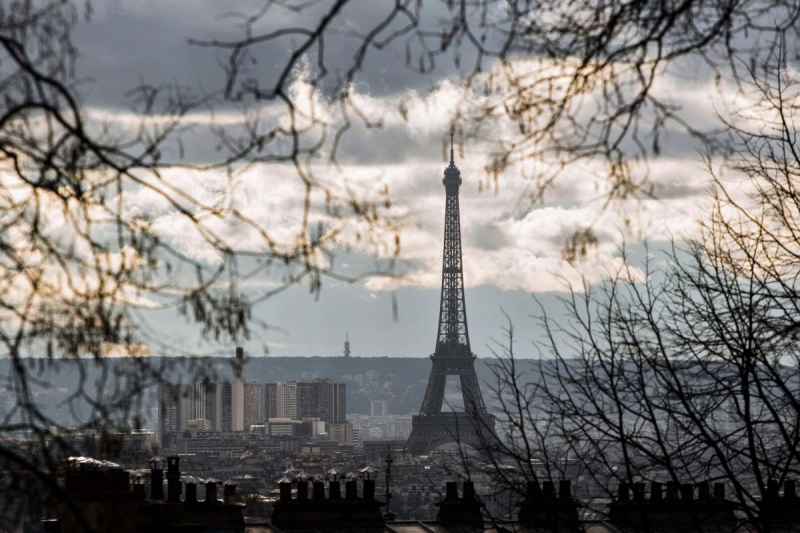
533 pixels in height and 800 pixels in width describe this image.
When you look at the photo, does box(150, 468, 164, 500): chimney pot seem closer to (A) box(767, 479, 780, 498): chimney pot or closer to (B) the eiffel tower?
(A) box(767, 479, 780, 498): chimney pot

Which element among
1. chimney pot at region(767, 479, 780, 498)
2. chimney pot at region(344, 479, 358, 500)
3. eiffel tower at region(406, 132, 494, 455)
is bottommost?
chimney pot at region(344, 479, 358, 500)

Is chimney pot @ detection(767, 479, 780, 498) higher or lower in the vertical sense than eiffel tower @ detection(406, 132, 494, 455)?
lower

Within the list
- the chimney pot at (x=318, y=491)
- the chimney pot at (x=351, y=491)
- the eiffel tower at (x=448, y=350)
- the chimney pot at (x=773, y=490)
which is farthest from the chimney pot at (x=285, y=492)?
the eiffel tower at (x=448, y=350)

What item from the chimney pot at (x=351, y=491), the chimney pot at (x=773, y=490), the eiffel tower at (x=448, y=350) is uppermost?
the eiffel tower at (x=448, y=350)

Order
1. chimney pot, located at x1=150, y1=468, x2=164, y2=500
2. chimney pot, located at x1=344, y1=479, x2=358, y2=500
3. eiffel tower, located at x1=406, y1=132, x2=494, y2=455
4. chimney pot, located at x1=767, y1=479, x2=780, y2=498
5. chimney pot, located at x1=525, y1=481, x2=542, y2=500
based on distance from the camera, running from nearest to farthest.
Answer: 1. chimney pot, located at x1=525, y1=481, x2=542, y2=500
2. chimney pot, located at x1=767, y1=479, x2=780, y2=498
3. chimney pot, located at x1=150, y1=468, x2=164, y2=500
4. chimney pot, located at x1=344, y1=479, x2=358, y2=500
5. eiffel tower, located at x1=406, y1=132, x2=494, y2=455

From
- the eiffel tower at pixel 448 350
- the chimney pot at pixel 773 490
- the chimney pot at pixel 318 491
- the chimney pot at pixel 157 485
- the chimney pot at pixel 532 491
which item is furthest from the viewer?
the eiffel tower at pixel 448 350

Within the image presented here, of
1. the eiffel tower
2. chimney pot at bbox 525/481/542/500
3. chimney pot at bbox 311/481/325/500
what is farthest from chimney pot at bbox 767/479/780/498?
the eiffel tower

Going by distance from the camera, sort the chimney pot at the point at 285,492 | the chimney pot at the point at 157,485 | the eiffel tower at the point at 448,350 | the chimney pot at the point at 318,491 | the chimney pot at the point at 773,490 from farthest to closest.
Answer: the eiffel tower at the point at 448,350, the chimney pot at the point at 318,491, the chimney pot at the point at 285,492, the chimney pot at the point at 157,485, the chimney pot at the point at 773,490

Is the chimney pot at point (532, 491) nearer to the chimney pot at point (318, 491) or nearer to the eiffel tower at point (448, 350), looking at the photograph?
the chimney pot at point (318, 491)

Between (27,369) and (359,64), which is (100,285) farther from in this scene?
(359,64)

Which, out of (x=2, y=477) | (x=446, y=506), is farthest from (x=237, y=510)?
(x=2, y=477)

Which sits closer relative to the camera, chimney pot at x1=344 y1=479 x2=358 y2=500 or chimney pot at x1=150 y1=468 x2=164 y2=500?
chimney pot at x1=150 y1=468 x2=164 y2=500

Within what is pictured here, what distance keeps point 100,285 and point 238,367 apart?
0.81 meters

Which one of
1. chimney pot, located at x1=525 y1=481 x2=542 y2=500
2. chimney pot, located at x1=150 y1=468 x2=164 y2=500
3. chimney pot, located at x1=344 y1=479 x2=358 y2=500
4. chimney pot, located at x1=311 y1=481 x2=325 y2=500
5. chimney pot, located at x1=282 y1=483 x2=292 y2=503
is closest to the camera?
chimney pot, located at x1=525 y1=481 x2=542 y2=500
